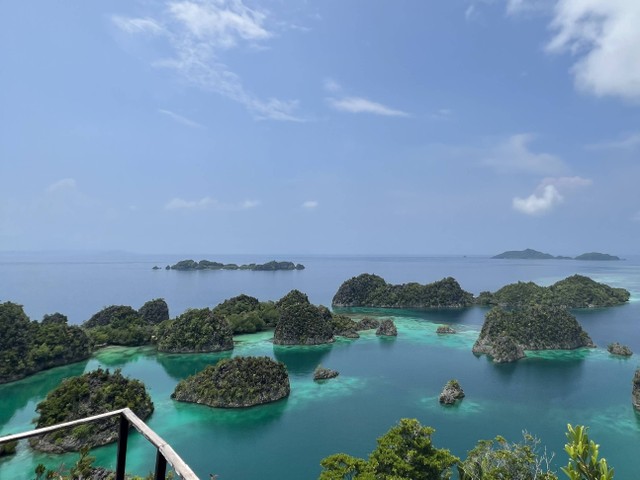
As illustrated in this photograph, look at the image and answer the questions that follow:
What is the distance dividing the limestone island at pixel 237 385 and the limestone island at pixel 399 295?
85.2 m

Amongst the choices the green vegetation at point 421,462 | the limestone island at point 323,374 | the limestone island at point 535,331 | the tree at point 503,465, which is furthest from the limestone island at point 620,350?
the tree at point 503,465

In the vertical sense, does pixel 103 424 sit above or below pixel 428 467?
below

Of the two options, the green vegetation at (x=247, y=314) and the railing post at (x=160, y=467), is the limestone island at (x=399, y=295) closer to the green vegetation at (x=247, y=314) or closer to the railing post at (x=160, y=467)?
the green vegetation at (x=247, y=314)

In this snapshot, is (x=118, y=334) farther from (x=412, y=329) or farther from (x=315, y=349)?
(x=412, y=329)

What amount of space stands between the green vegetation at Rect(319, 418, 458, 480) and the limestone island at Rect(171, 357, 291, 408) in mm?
24296

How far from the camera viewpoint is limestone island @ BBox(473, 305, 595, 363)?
7500cm

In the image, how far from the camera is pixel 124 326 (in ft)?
266

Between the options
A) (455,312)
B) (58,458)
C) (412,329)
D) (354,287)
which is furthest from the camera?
(354,287)

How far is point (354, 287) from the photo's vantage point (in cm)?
13738

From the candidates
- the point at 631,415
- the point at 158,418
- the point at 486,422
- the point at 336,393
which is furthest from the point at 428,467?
the point at 631,415

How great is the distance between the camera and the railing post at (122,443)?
5.03 metres

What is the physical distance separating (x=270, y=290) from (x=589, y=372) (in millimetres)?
148966

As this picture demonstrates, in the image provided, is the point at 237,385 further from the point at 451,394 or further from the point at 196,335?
the point at 196,335

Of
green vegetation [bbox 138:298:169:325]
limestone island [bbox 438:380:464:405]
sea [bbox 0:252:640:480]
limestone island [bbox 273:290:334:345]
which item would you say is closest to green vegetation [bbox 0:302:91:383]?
sea [bbox 0:252:640:480]
